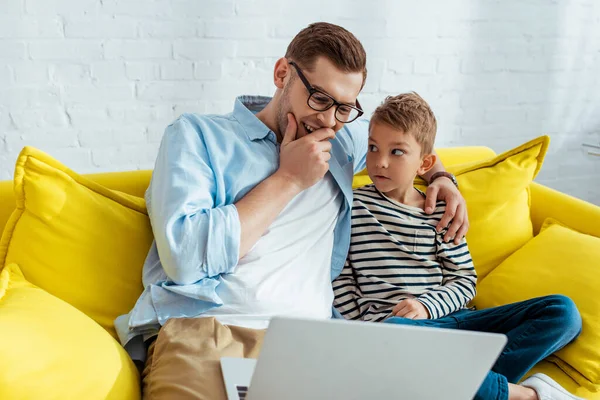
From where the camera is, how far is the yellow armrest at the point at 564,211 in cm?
217

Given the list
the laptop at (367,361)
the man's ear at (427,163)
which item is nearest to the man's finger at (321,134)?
the man's ear at (427,163)

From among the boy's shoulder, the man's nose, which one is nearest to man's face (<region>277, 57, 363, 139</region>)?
the man's nose

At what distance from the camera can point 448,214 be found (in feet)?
6.29

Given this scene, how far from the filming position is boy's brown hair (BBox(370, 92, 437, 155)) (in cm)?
182

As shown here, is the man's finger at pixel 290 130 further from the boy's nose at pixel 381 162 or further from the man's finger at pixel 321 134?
the boy's nose at pixel 381 162

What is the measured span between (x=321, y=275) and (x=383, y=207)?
27 centimetres

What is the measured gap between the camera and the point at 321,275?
1.80 m

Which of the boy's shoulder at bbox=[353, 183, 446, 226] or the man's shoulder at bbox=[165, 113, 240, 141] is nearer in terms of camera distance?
the man's shoulder at bbox=[165, 113, 240, 141]

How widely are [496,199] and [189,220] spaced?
3.30ft

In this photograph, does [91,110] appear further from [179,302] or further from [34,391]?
[34,391]

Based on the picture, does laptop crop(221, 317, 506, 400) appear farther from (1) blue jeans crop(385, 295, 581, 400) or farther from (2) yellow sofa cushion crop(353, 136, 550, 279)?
(2) yellow sofa cushion crop(353, 136, 550, 279)

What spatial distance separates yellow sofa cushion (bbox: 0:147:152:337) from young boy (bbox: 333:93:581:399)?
22.1 inches

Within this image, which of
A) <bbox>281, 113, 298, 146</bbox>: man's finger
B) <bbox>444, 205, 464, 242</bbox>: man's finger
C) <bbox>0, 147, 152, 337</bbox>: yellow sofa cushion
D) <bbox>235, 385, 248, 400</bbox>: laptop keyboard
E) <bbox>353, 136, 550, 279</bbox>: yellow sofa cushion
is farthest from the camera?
<bbox>353, 136, 550, 279</bbox>: yellow sofa cushion

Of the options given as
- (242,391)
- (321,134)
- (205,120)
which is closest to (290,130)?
(321,134)
